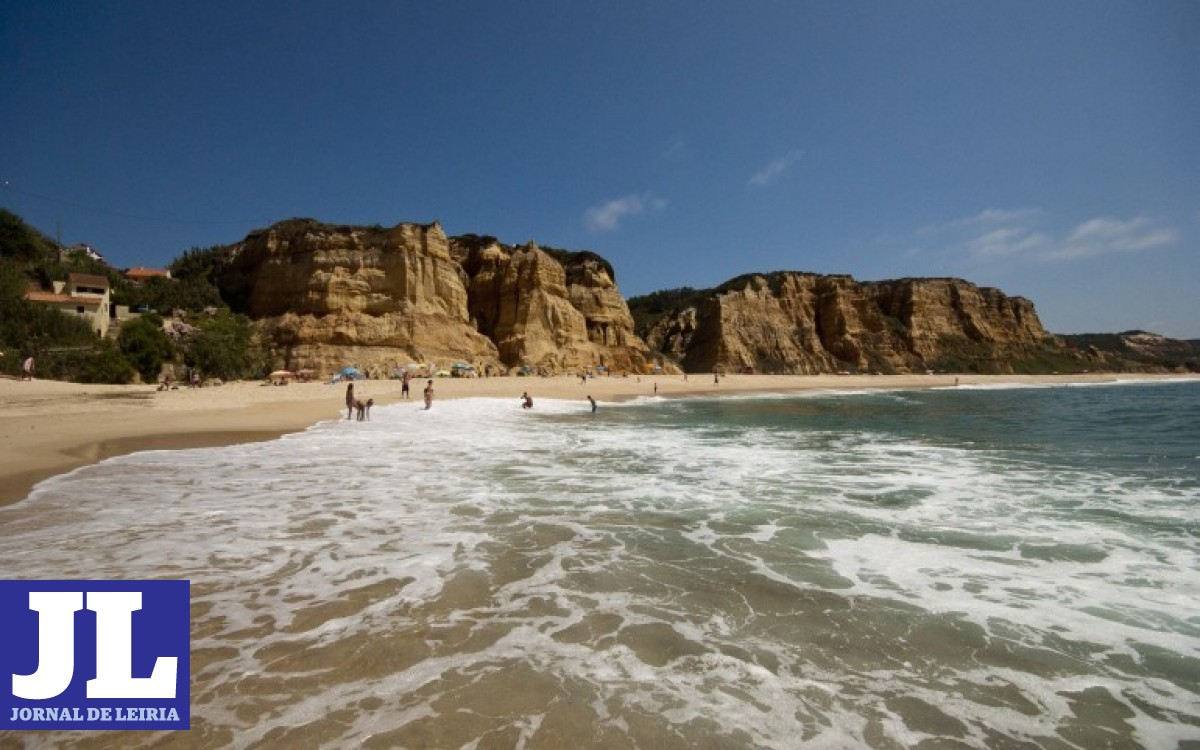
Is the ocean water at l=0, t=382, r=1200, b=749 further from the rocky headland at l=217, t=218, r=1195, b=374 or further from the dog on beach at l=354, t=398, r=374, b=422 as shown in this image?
the rocky headland at l=217, t=218, r=1195, b=374

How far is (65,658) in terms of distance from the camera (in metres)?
3.41

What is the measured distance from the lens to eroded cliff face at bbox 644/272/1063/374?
74188 millimetres

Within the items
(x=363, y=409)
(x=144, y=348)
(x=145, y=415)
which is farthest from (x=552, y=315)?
(x=145, y=415)

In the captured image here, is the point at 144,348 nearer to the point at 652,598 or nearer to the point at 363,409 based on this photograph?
the point at 363,409

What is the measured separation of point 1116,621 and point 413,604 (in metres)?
6.18

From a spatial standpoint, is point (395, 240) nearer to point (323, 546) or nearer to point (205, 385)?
point (205, 385)

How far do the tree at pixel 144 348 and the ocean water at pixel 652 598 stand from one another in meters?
24.6

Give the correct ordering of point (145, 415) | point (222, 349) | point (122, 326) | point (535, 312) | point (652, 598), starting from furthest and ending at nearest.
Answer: point (535, 312) → point (222, 349) → point (122, 326) → point (145, 415) → point (652, 598)

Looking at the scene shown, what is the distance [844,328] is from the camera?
80.2m

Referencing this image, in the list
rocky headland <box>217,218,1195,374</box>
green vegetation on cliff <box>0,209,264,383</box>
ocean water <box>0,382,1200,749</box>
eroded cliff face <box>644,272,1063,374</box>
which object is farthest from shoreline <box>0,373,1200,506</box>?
eroded cliff face <box>644,272,1063,374</box>

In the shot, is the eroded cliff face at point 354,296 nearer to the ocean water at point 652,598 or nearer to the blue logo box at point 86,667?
the ocean water at point 652,598

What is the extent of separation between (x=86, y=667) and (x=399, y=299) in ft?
147

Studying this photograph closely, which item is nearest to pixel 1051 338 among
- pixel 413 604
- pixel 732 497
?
pixel 732 497

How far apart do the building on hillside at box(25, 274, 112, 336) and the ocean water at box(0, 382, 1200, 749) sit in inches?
1352
